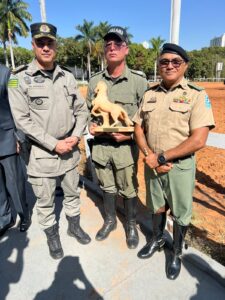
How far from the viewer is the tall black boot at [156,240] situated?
2.66 m

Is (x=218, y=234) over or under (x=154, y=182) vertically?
under

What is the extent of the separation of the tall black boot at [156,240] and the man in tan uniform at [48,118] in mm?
669

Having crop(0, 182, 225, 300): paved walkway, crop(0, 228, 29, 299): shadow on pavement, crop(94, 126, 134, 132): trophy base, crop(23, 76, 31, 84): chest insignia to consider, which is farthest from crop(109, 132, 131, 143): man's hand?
crop(0, 228, 29, 299): shadow on pavement

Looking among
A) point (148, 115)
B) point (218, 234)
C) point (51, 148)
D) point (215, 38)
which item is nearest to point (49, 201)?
point (51, 148)

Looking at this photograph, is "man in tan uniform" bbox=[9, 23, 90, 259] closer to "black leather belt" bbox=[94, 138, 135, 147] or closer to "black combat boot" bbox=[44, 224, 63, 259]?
"black combat boot" bbox=[44, 224, 63, 259]

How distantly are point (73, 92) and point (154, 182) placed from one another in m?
1.20

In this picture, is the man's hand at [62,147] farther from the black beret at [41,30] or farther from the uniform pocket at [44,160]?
the black beret at [41,30]

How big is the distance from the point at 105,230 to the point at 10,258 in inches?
41.0

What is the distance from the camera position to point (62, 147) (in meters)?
2.54

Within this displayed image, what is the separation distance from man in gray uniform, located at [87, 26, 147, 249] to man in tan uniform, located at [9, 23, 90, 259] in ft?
0.82

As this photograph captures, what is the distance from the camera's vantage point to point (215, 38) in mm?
131500

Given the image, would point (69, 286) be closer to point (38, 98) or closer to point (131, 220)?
point (131, 220)

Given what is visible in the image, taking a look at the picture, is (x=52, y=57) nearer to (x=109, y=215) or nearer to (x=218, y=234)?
(x=109, y=215)

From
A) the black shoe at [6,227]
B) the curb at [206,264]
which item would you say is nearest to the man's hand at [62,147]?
the black shoe at [6,227]
